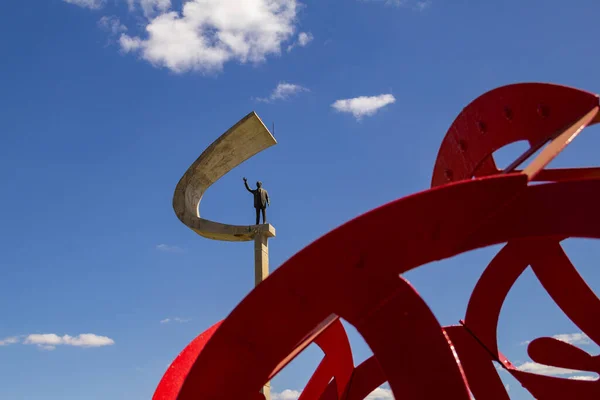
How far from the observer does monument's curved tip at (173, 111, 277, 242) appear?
1217 centimetres

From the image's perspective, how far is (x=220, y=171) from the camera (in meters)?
13.0

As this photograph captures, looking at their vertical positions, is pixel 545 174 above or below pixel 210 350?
above

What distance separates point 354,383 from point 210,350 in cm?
526

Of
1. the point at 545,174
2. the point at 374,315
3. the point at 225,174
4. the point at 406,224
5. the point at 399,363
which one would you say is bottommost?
the point at 399,363

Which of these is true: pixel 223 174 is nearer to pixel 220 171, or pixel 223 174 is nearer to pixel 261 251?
pixel 220 171

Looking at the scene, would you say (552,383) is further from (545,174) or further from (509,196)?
(509,196)

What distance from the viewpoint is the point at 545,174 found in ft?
21.8

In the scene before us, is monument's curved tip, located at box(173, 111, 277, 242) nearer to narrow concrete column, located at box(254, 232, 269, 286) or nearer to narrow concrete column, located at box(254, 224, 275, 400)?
narrow concrete column, located at box(254, 224, 275, 400)

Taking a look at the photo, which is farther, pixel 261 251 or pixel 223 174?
pixel 223 174

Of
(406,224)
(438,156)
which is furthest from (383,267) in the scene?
(438,156)

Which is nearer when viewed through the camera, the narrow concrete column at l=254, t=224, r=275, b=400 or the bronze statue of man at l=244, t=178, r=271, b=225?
the narrow concrete column at l=254, t=224, r=275, b=400

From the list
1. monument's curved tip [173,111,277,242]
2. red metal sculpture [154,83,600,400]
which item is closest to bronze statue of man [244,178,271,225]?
monument's curved tip [173,111,277,242]

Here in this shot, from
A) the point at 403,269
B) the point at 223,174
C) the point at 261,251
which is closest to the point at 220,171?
the point at 223,174

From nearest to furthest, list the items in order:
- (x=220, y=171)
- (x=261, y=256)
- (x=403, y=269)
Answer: (x=403, y=269)
(x=261, y=256)
(x=220, y=171)
